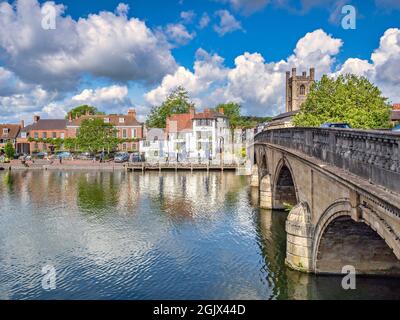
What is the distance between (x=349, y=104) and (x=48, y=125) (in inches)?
3329

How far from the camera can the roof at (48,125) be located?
343ft

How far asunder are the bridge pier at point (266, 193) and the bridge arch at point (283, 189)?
2.22 ft

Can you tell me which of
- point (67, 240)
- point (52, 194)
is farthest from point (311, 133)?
point (52, 194)

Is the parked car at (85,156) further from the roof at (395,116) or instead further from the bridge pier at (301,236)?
the bridge pier at (301,236)

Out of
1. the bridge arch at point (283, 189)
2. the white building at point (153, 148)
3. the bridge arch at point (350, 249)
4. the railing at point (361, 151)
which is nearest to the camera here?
the railing at point (361, 151)

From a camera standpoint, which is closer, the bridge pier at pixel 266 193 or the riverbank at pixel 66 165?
the bridge pier at pixel 266 193

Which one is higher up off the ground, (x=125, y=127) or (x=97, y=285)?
(x=125, y=127)

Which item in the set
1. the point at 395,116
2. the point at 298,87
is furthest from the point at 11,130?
the point at 395,116

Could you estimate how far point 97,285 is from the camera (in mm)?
19562

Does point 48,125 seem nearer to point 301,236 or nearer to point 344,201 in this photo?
point 301,236

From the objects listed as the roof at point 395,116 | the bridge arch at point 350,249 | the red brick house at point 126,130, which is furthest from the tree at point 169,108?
the bridge arch at point 350,249

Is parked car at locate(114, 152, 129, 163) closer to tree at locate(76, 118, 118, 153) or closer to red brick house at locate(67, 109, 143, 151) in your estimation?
tree at locate(76, 118, 118, 153)
